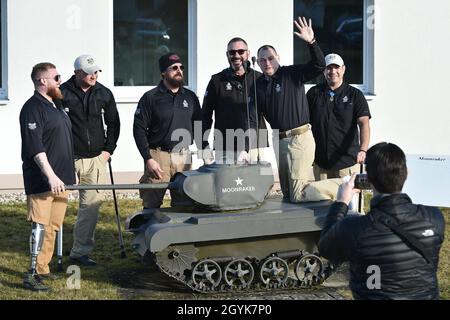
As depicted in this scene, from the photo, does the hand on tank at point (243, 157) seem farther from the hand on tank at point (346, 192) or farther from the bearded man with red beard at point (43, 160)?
the hand on tank at point (346, 192)

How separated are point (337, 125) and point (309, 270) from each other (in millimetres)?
1684

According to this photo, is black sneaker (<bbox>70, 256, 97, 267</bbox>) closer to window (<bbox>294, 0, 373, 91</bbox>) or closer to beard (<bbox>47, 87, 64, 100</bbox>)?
beard (<bbox>47, 87, 64, 100</bbox>)

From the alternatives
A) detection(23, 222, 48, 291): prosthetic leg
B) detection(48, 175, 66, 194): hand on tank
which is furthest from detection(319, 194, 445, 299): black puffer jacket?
detection(23, 222, 48, 291): prosthetic leg

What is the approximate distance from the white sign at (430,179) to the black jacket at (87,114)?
10.1 ft

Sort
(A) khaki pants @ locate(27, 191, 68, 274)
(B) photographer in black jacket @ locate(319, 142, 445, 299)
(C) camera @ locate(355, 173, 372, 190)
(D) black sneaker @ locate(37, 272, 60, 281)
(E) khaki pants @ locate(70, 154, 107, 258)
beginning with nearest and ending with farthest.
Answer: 1. (B) photographer in black jacket @ locate(319, 142, 445, 299)
2. (C) camera @ locate(355, 173, 372, 190)
3. (A) khaki pants @ locate(27, 191, 68, 274)
4. (D) black sneaker @ locate(37, 272, 60, 281)
5. (E) khaki pants @ locate(70, 154, 107, 258)

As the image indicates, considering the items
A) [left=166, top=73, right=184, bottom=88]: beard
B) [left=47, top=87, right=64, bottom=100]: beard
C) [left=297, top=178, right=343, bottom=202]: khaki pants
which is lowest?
[left=297, top=178, right=343, bottom=202]: khaki pants

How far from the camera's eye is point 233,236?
705 centimetres

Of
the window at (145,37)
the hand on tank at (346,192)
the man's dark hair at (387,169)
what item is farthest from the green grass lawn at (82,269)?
the man's dark hair at (387,169)

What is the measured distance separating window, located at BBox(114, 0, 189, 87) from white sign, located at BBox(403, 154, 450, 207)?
5.91m

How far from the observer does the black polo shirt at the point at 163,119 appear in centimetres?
829

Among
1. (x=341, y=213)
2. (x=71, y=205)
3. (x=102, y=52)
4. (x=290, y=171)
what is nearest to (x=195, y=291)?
(x=290, y=171)

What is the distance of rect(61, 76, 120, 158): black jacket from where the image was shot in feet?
27.5

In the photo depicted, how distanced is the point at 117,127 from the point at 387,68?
5.63 meters

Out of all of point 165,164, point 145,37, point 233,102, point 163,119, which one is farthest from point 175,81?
point 145,37
